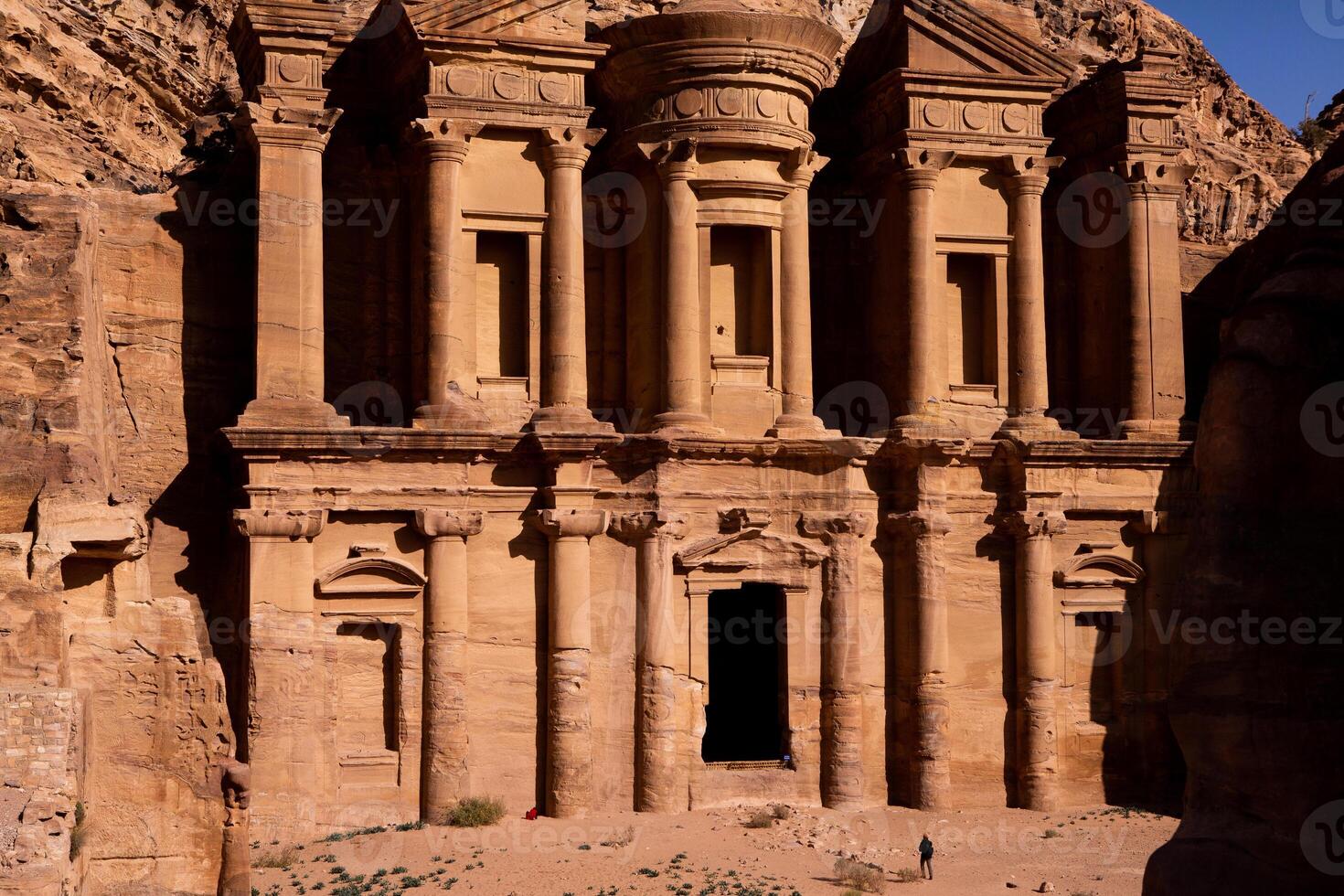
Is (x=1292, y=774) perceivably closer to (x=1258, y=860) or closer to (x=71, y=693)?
(x=1258, y=860)

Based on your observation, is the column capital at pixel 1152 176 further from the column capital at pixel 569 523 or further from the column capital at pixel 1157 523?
the column capital at pixel 569 523

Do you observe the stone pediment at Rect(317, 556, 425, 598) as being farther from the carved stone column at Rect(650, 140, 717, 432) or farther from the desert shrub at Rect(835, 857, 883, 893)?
the desert shrub at Rect(835, 857, 883, 893)

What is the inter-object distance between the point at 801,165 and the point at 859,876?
31.4 feet

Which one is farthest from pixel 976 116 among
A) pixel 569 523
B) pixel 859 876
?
pixel 859 876

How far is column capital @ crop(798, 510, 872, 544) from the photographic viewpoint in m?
22.8

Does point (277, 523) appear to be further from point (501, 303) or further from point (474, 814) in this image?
point (501, 303)

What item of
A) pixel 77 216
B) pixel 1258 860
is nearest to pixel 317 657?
pixel 77 216

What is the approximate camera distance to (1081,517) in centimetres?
2394

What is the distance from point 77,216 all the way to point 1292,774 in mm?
16228

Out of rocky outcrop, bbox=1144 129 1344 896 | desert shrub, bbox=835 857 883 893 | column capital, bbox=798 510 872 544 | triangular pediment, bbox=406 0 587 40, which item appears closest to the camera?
rocky outcrop, bbox=1144 129 1344 896
